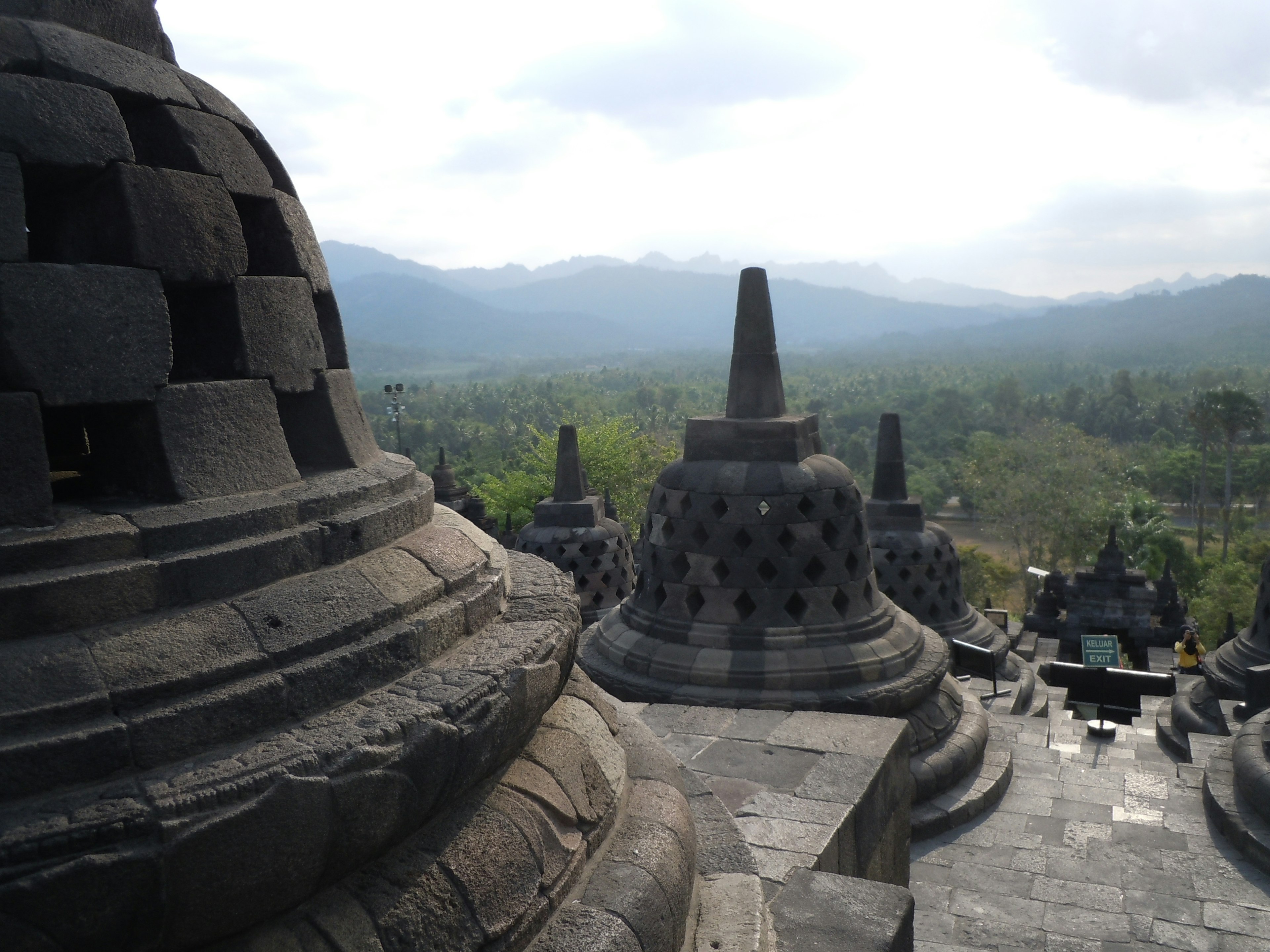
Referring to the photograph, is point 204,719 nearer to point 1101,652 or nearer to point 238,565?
point 238,565

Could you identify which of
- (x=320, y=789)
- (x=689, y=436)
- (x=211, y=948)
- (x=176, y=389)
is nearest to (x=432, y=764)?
(x=320, y=789)

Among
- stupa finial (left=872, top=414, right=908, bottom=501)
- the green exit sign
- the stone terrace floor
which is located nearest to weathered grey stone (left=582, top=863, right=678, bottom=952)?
the stone terrace floor

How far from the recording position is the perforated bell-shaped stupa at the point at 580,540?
1409 cm

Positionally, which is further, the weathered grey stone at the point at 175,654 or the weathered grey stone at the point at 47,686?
the weathered grey stone at the point at 175,654

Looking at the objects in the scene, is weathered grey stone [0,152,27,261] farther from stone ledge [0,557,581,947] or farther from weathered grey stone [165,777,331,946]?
weathered grey stone [165,777,331,946]

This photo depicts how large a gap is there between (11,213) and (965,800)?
22.2 feet

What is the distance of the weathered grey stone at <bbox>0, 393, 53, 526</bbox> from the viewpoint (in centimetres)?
220

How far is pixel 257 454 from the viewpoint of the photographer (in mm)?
2682

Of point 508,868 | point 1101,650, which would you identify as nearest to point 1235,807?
point 1101,650

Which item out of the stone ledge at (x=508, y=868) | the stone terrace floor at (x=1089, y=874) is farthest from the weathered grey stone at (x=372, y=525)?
the stone terrace floor at (x=1089, y=874)

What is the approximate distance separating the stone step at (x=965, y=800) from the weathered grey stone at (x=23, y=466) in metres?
5.96

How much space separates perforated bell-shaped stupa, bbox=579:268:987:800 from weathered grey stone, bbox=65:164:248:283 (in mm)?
4894

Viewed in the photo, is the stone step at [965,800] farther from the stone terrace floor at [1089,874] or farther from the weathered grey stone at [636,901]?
the weathered grey stone at [636,901]

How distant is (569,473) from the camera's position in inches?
572
